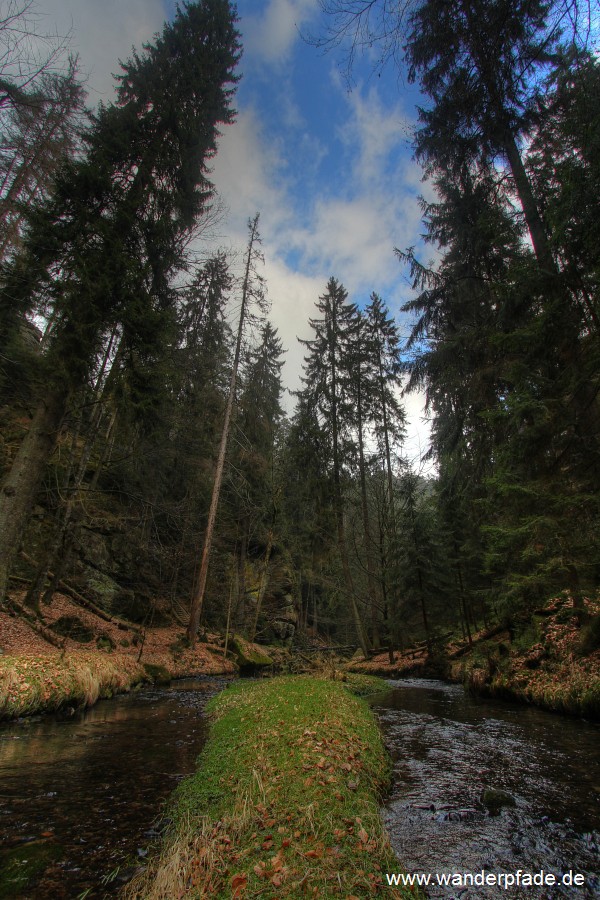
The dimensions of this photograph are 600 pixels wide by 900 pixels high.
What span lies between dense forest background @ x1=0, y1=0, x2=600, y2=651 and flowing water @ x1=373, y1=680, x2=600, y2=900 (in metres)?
3.07

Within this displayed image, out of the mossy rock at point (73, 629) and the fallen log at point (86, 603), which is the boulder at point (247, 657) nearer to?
the fallen log at point (86, 603)

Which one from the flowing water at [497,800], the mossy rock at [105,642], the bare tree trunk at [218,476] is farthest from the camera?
the bare tree trunk at [218,476]

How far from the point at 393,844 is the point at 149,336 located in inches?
423

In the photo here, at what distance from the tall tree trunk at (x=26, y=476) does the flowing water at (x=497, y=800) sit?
28.6ft

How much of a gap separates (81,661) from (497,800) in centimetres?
930

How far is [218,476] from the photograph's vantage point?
1894 centimetres

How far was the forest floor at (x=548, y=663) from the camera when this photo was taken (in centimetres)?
771

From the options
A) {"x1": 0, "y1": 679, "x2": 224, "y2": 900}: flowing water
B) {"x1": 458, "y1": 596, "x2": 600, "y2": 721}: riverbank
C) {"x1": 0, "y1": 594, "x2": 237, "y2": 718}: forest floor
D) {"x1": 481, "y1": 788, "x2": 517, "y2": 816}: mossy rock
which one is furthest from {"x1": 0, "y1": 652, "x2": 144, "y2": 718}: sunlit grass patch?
{"x1": 458, "y1": 596, "x2": 600, "y2": 721}: riverbank

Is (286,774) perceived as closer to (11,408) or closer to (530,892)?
(530,892)

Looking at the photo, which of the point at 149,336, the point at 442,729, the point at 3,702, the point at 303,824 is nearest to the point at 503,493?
the point at 442,729

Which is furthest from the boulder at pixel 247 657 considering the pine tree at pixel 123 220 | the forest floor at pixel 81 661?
the pine tree at pixel 123 220

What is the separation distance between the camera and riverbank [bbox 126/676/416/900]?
249 cm

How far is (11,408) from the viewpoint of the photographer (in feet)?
56.2

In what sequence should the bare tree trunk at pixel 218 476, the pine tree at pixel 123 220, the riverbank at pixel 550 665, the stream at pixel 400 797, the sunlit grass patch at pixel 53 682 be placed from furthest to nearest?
1. the bare tree trunk at pixel 218 476
2. the pine tree at pixel 123 220
3. the riverbank at pixel 550 665
4. the sunlit grass patch at pixel 53 682
5. the stream at pixel 400 797
